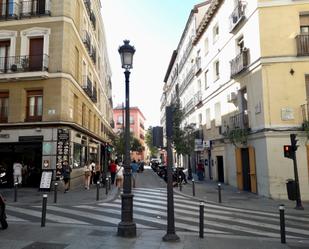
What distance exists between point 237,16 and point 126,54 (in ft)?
40.9

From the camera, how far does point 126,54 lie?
8641mm

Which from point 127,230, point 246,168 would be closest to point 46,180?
point 246,168

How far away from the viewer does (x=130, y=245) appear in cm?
716

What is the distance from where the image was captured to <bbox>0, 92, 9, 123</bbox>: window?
2011 cm

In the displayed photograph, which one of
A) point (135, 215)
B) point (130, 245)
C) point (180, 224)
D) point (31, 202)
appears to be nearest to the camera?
point (130, 245)

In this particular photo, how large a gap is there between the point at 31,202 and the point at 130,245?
8.51 metres

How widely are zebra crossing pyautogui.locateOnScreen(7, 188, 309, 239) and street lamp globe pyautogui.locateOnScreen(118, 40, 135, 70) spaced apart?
4410mm

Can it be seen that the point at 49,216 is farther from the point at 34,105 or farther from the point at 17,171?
the point at 34,105

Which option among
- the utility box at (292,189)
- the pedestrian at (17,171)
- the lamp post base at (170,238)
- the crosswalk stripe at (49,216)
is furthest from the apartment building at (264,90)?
the pedestrian at (17,171)

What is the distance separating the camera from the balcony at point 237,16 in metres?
18.3

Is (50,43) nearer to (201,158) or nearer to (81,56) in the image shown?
(81,56)

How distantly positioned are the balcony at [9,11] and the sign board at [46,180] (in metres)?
9.63

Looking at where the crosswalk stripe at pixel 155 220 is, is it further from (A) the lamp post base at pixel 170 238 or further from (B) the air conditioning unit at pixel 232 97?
(B) the air conditioning unit at pixel 232 97

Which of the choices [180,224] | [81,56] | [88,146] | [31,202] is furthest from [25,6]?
[180,224]
